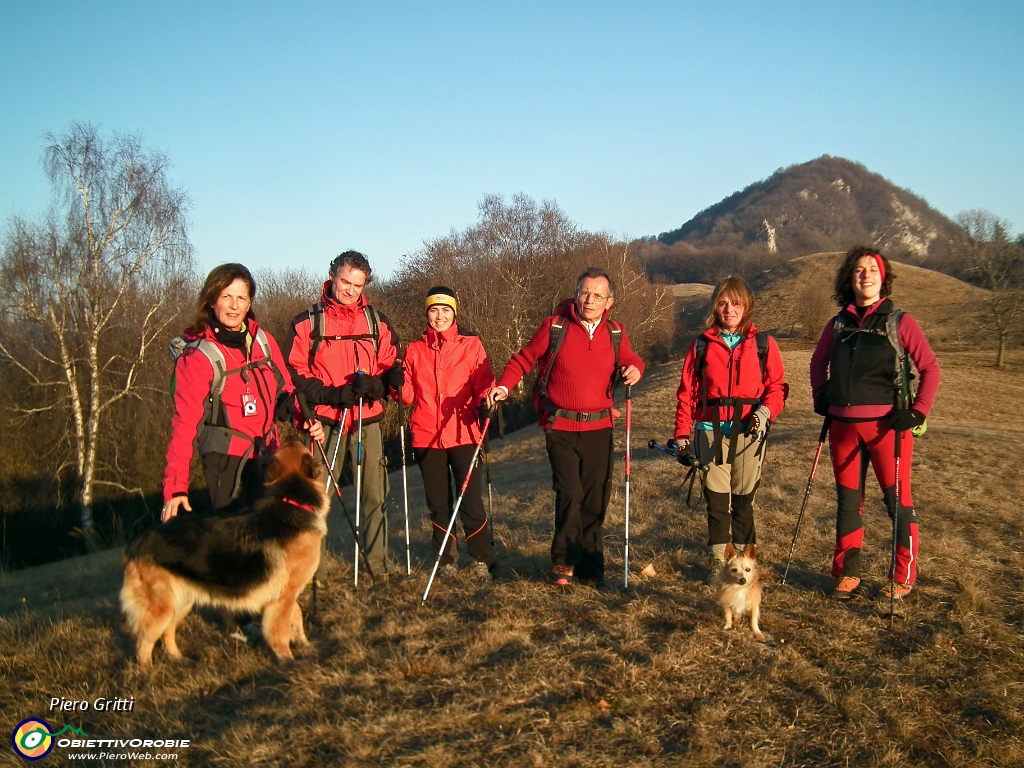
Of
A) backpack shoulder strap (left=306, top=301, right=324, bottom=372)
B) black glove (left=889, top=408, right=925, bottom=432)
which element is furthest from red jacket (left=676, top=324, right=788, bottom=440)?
backpack shoulder strap (left=306, top=301, right=324, bottom=372)

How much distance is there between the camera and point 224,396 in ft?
14.8

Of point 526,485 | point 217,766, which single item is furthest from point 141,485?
point 217,766

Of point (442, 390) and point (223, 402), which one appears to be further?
point (442, 390)

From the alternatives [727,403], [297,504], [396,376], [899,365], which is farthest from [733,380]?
[297,504]

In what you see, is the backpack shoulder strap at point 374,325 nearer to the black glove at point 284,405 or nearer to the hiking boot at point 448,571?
the black glove at point 284,405

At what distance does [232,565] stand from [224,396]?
1113mm

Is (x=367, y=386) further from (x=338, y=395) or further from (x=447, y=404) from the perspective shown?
(x=447, y=404)

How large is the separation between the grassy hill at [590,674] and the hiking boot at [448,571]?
0.15 metres

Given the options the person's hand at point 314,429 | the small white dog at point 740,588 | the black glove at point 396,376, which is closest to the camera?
the small white dog at point 740,588

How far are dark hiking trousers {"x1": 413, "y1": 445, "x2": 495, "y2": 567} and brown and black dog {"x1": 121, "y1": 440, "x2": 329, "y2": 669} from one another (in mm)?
1370

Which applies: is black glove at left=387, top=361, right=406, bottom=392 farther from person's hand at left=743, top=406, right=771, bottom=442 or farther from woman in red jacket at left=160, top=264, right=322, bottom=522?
person's hand at left=743, top=406, right=771, bottom=442

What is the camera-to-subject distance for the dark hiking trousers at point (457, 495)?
560 centimetres

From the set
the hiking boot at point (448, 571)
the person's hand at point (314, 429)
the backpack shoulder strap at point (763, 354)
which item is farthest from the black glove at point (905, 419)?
the person's hand at point (314, 429)

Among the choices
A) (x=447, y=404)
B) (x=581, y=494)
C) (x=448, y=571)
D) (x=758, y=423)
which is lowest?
(x=448, y=571)
